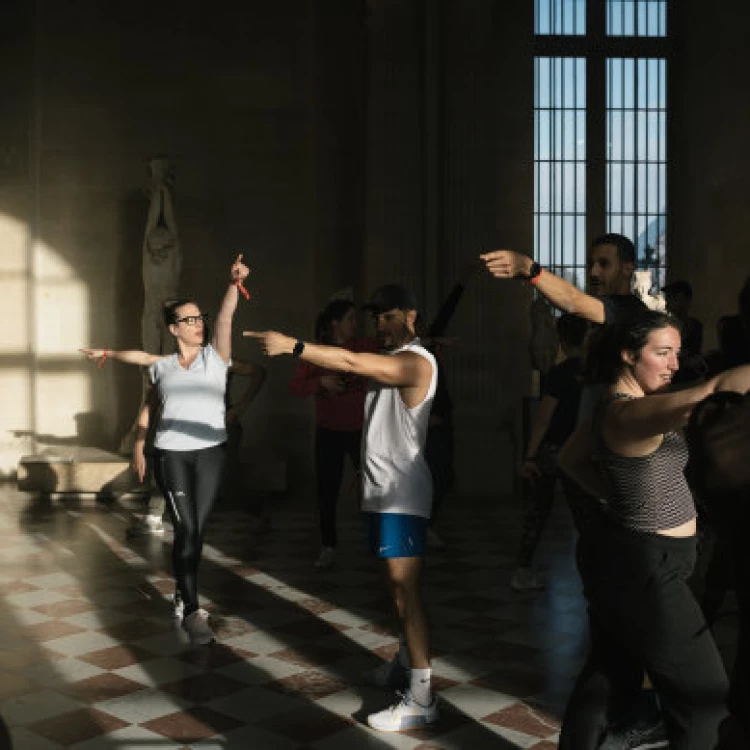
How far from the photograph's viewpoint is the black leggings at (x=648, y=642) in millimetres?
2930

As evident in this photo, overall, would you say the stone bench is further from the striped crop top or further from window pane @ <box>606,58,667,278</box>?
the striped crop top

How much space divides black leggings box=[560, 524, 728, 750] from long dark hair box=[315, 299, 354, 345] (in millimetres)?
4202

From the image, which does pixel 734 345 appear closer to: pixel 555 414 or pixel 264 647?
pixel 555 414

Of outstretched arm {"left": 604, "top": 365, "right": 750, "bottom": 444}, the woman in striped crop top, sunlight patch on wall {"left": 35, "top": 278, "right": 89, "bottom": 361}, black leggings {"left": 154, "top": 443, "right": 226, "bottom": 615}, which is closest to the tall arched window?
sunlight patch on wall {"left": 35, "top": 278, "right": 89, "bottom": 361}

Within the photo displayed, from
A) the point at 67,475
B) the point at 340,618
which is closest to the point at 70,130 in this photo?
the point at 67,475

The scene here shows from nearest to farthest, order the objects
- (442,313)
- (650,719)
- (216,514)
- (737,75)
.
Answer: (650,719), (442,313), (216,514), (737,75)

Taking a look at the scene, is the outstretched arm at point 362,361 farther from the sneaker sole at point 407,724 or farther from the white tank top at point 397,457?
the sneaker sole at point 407,724

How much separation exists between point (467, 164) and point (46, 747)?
25.5ft

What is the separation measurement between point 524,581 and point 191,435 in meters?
2.36

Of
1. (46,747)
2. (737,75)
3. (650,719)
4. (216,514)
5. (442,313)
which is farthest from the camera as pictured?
(737,75)

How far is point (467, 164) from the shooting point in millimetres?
10805

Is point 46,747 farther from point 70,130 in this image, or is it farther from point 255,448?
point 70,130

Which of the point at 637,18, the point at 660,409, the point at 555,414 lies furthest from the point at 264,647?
the point at 637,18

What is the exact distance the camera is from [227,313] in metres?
5.45
